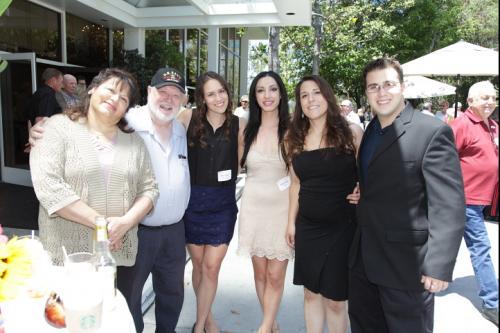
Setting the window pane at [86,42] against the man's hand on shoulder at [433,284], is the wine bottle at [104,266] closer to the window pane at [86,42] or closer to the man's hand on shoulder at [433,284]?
the man's hand on shoulder at [433,284]

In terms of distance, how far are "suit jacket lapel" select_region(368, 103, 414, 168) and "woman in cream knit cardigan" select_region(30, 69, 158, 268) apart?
128 centimetres

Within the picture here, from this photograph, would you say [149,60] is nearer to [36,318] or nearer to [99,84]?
[99,84]

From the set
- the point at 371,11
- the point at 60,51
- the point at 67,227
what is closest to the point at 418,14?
the point at 371,11

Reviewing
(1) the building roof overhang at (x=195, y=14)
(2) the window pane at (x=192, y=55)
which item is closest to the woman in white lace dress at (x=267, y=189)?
(1) the building roof overhang at (x=195, y=14)

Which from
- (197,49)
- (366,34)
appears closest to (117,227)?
(197,49)

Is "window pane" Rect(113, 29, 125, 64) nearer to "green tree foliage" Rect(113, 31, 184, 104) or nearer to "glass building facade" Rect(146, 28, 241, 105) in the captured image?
"green tree foliage" Rect(113, 31, 184, 104)

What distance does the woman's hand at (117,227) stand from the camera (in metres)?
2.10

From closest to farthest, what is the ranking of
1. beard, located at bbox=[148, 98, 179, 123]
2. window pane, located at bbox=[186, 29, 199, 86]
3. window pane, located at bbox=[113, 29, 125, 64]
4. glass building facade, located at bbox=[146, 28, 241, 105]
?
beard, located at bbox=[148, 98, 179, 123]
window pane, located at bbox=[113, 29, 125, 64]
glass building facade, located at bbox=[146, 28, 241, 105]
window pane, located at bbox=[186, 29, 199, 86]

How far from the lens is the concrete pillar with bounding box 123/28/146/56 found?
10109 millimetres

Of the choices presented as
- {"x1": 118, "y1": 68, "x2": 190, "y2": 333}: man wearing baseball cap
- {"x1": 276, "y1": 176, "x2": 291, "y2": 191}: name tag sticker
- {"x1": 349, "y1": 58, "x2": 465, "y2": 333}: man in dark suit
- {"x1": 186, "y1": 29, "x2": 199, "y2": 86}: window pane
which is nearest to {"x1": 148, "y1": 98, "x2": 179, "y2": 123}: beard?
{"x1": 118, "y1": 68, "x2": 190, "y2": 333}: man wearing baseball cap

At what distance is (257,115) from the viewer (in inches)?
120

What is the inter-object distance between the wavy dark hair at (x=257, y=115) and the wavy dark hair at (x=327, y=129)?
0.17 metres

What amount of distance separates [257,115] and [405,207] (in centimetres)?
138

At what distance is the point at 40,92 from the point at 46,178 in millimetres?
5240
